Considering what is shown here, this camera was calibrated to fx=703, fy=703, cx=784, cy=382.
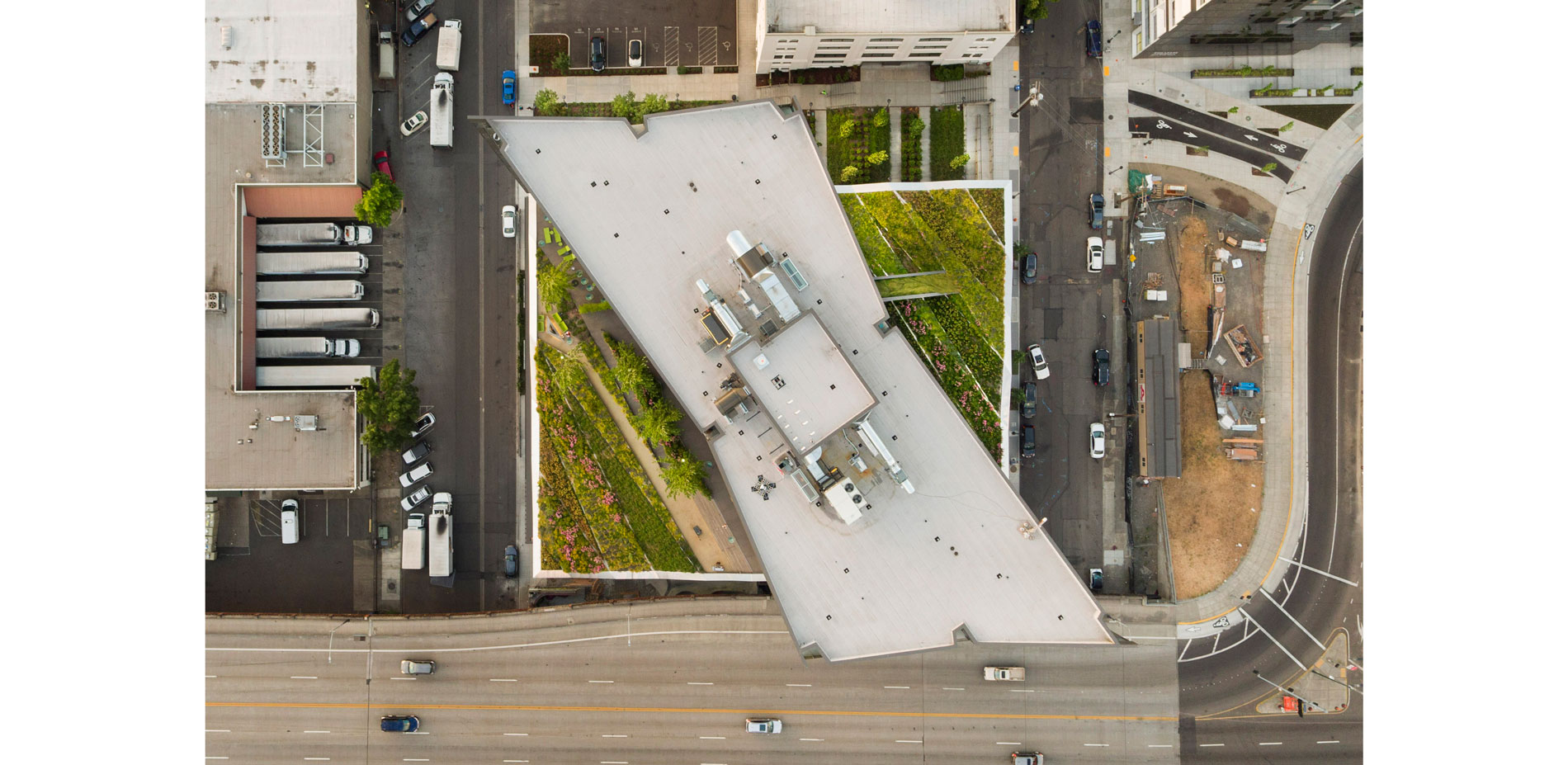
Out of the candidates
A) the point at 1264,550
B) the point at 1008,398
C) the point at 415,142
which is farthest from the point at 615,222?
the point at 1264,550

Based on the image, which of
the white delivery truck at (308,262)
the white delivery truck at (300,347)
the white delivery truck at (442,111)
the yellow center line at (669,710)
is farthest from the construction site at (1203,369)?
the white delivery truck at (300,347)

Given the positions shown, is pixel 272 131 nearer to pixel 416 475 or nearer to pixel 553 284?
pixel 553 284

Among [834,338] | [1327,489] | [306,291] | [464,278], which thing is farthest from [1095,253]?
[306,291]

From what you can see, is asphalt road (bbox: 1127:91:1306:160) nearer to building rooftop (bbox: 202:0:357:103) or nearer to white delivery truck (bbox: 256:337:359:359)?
building rooftop (bbox: 202:0:357:103)

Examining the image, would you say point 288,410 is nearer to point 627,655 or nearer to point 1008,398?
point 627,655

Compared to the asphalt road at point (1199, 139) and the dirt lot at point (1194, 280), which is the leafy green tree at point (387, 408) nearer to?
the asphalt road at point (1199, 139)

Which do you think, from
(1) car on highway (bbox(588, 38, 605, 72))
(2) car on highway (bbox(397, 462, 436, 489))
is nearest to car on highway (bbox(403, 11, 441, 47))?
(1) car on highway (bbox(588, 38, 605, 72))
